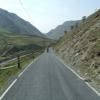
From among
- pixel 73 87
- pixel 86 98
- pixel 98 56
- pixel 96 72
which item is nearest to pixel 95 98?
pixel 86 98

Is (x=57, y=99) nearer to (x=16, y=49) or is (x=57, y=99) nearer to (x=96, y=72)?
(x=96, y=72)

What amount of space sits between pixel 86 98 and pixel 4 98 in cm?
346

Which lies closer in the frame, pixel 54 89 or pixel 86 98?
pixel 86 98

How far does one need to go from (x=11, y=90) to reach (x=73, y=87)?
319 cm

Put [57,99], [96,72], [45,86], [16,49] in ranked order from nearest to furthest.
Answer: [57,99] → [45,86] → [96,72] → [16,49]

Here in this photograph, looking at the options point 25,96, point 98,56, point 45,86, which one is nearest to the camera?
point 25,96

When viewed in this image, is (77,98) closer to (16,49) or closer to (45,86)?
(45,86)

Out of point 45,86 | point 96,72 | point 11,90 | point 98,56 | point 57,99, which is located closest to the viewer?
point 57,99

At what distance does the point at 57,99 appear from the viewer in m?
10.3

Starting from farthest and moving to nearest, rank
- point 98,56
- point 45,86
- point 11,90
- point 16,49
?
point 16,49 → point 98,56 → point 45,86 → point 11,90

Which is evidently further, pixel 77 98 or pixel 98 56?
pixel 98 56

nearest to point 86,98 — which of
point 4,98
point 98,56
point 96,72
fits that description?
point 4,98

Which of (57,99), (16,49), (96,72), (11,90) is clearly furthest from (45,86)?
(16,49)

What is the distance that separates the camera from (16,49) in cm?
12362
